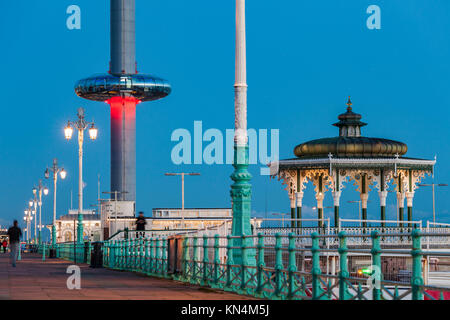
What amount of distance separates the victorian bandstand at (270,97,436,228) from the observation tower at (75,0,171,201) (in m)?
92.4

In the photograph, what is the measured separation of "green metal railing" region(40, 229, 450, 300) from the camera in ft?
41.1

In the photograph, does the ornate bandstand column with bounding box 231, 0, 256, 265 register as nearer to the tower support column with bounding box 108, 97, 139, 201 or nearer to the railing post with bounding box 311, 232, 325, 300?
the railing post with bounding box 311, 232, 325, 300

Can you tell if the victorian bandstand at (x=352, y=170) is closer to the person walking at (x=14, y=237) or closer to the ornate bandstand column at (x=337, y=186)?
the ornate bandstand column at (x=337, y=186)

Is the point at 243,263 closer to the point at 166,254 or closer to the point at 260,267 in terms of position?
the point at 260,267

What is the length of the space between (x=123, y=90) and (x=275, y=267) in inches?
5174

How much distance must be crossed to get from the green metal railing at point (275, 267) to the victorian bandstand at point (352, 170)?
1773 centimetres

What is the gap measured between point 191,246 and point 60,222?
498ft

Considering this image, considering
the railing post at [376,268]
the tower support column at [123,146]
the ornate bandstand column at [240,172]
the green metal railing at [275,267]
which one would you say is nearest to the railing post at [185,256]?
the green metal railing at [275,267]

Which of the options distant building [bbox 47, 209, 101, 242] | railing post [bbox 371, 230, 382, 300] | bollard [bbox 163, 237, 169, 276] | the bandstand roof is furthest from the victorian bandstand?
distant building [bbox 47, 209, 101, 242]

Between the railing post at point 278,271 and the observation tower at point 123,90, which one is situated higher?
the observation tower at point 123,90

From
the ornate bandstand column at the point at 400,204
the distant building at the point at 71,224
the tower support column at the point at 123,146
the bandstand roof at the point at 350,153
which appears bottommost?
the distant building at the point at 71,224

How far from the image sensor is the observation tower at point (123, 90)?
479 ft

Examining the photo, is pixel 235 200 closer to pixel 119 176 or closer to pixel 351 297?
pixel 351 297

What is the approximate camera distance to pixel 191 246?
77.4 feet
